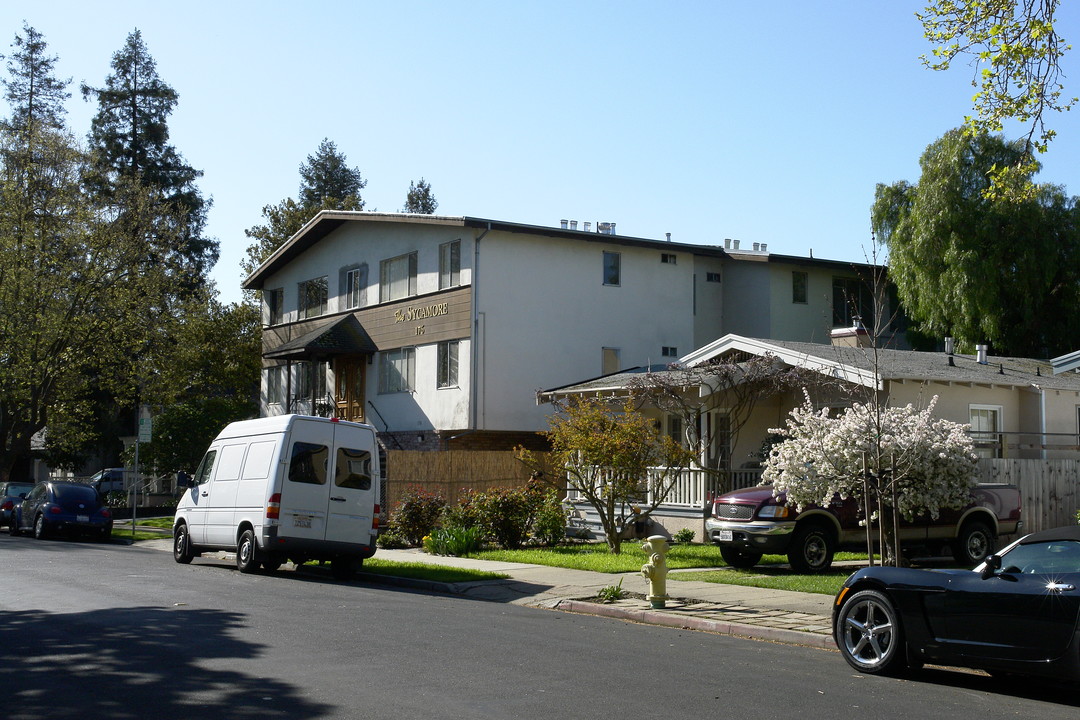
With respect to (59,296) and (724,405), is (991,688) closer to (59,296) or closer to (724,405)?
(724,405)

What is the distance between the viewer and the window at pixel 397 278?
33.4m

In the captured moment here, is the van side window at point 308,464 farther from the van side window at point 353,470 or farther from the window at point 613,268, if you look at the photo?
the window at point 613,268

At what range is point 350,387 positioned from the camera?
119 ft

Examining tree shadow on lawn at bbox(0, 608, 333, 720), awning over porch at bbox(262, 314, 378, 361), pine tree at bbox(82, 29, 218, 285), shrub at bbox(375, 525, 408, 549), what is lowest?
tree shadow on lawn at bbox(0, 608, 333, 720)

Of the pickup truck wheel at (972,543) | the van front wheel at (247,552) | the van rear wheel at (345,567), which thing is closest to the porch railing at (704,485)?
the pickup truck wheel at (972,543)

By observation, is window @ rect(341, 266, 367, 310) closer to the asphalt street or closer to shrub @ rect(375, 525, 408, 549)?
shrub @ rect(375, 525, 408, 549)

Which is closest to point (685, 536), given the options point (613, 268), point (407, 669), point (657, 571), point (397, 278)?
point (657, 571)

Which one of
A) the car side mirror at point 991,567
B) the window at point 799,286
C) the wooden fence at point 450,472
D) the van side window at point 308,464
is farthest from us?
the window at point 799,286

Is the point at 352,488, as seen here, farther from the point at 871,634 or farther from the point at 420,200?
the point at 420,200

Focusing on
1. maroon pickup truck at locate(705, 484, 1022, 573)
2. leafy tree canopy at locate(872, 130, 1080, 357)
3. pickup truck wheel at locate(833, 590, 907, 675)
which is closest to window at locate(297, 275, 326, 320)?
leafy tree canopy at locate(872, 130, 1080, 357)

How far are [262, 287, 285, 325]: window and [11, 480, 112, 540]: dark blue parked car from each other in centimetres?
1278

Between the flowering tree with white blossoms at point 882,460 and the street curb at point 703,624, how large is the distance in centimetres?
339

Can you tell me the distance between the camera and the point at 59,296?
37594mm

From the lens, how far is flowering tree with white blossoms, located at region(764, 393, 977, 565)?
1488 centimetres
